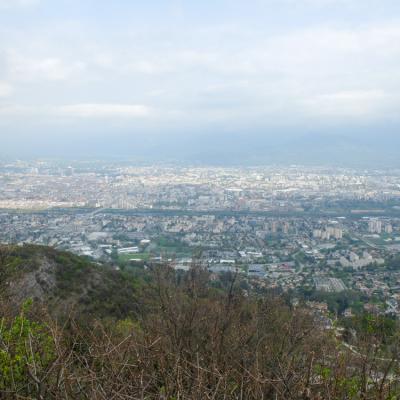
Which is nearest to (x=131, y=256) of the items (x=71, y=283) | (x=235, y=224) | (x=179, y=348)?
(x=71, y=283)

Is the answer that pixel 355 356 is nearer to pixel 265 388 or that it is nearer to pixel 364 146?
pixel 265 388

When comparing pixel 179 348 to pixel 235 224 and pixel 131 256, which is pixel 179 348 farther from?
pixel 235 224

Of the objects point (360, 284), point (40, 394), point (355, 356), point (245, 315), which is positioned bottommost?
point (360, 284)

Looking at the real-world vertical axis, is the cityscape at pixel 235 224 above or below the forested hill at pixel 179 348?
below

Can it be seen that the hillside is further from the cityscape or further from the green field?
the green field

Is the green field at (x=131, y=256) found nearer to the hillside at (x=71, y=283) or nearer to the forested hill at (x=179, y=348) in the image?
the hillside at (x=71, y=283)

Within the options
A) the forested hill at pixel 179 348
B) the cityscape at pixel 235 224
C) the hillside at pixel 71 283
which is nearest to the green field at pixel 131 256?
the cityscape at pixel 235 224

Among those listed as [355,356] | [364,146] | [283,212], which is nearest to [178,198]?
[283,212]

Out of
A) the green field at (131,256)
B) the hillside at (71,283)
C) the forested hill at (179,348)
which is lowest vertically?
the green field at (131,256)
